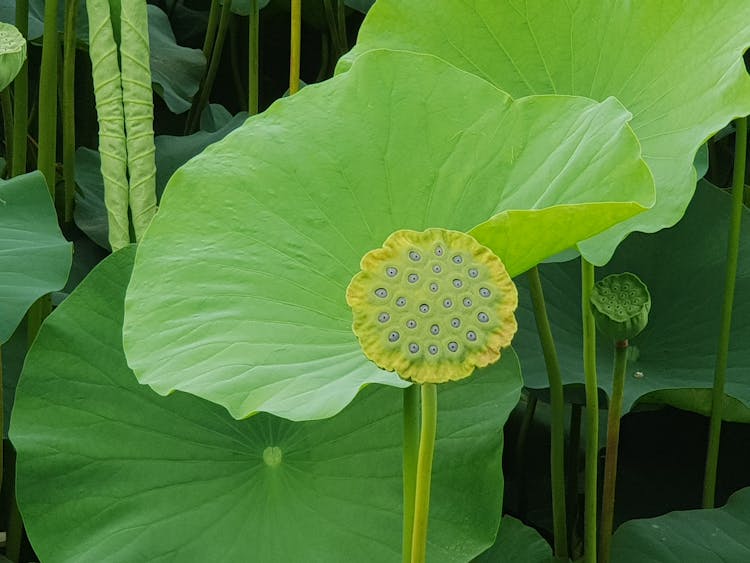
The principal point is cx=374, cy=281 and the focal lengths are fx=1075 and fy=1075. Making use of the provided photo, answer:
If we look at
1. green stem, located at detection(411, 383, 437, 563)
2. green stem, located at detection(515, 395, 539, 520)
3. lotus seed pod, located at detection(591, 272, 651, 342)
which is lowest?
green stem, located at detection(515, 395, 539, 520)

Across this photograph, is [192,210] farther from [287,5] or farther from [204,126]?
[287,5]

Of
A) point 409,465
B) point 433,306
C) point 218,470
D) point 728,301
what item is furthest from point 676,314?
point 433,306

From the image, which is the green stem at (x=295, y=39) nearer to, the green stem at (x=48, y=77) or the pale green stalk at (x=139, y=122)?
the pale green stalk at (x=139, y=122)

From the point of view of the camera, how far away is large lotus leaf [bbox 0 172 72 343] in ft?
2.99

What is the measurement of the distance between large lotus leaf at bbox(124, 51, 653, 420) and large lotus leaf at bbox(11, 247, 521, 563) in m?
0.21

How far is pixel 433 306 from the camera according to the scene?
50cm

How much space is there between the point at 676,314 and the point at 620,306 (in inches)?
17.7

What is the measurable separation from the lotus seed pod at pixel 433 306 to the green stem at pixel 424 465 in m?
0.03

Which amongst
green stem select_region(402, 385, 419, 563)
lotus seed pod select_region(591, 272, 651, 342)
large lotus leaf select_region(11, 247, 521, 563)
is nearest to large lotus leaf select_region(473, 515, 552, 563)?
large lotus leaf select_region(11, 247, 521, 563)

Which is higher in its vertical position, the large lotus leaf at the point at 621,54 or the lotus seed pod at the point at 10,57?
the large lotus leaf at the point at 621,54

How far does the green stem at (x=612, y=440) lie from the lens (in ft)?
2.81

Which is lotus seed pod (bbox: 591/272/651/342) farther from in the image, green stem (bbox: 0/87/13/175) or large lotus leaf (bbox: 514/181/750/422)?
green stem (bbox: 0/87/13/175)

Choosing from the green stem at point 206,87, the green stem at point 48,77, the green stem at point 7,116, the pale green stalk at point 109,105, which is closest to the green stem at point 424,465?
the pale green stalk at point 109,105

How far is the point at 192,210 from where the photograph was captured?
0.75 m
